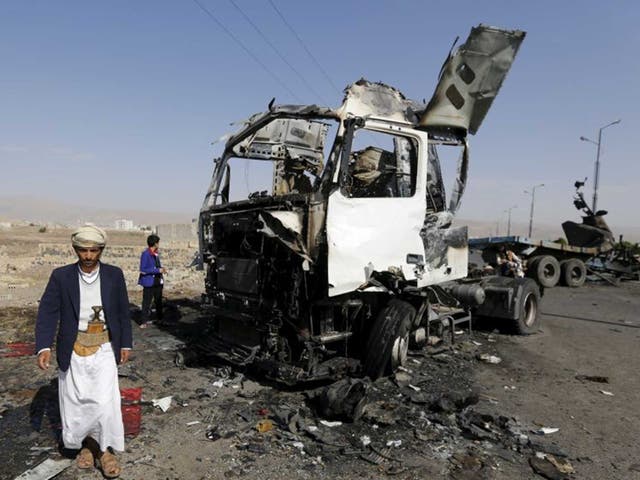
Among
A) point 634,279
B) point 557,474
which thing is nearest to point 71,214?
point 634,279

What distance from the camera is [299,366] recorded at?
14.8ft

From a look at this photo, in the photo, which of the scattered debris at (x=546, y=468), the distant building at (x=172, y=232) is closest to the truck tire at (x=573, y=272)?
the scattered debris at (x=546, y=468)

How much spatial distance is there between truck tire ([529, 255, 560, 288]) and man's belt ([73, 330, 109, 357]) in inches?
577

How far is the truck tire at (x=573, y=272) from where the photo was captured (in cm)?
1625

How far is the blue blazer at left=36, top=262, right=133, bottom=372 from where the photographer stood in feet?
10.3

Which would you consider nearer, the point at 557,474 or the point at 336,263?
the point at 557,474

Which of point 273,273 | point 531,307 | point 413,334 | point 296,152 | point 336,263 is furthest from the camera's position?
point 531,307

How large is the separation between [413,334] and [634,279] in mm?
16903

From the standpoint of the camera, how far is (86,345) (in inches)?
124

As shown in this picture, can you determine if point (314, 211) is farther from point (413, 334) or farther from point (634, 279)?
point (634, 279)

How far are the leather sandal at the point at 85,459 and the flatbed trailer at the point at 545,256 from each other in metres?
12.5

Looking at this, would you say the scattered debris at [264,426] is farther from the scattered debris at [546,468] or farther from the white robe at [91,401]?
the scattered debris at [546,468]

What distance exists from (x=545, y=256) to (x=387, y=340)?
1269 centimetres

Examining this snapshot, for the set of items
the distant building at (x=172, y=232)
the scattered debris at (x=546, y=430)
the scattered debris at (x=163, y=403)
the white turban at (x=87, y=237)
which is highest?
the white turban at (x=87, y=237)
